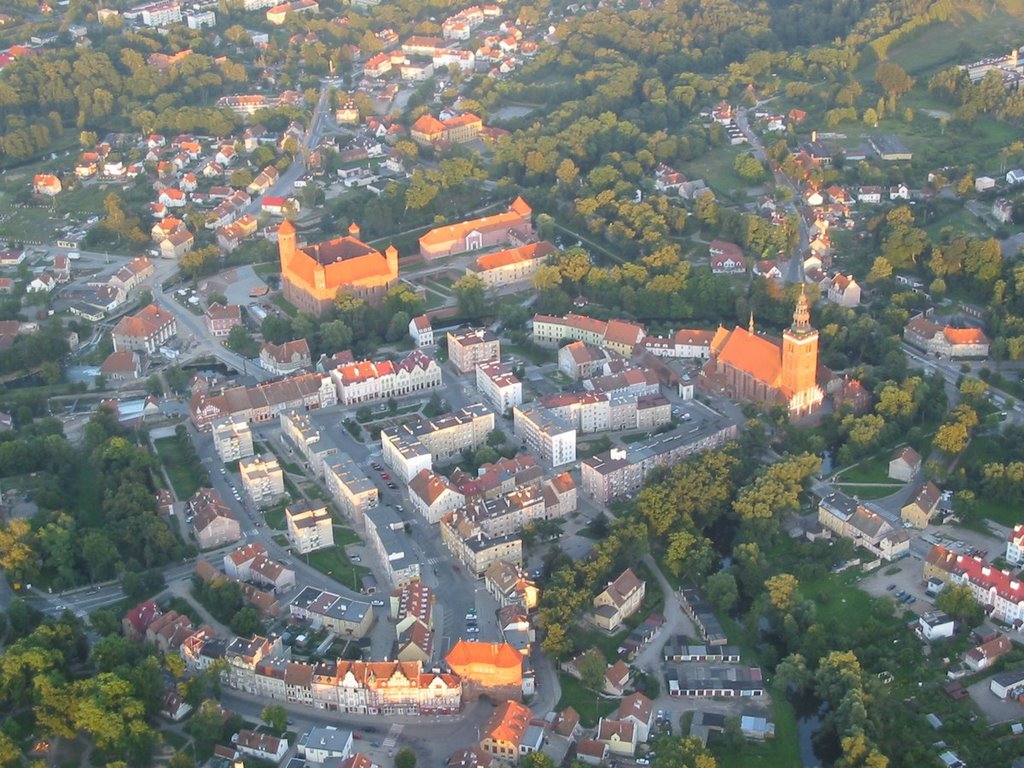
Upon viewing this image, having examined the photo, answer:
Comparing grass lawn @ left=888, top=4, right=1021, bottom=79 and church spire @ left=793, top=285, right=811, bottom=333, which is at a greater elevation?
church spire @ left=793, top=285, right=811, bottom=333

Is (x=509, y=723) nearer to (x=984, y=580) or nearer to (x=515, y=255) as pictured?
(x=984, y=580)

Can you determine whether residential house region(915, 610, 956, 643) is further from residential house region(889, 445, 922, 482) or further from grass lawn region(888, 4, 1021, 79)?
grass lawn region(888, 4, 1021, 79)

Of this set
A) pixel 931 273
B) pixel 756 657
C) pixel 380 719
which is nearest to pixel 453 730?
pixel 380 719

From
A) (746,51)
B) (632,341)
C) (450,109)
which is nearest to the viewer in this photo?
(632,341)

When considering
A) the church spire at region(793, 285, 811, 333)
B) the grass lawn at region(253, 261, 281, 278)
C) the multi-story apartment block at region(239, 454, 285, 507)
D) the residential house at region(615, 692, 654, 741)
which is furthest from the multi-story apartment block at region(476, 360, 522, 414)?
the residential house at region(615, 692, 654, 741)

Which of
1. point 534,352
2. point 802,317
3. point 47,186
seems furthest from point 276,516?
point 47,186

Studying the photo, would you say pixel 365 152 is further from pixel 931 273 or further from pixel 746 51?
pixel 931 273
